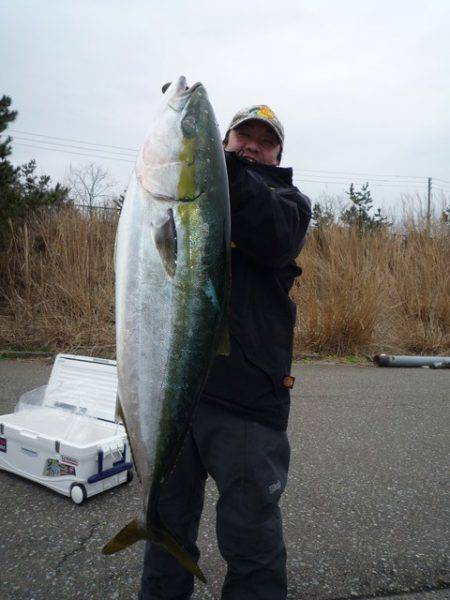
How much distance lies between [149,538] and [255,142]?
161 centimetres

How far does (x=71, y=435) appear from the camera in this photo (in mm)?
3330

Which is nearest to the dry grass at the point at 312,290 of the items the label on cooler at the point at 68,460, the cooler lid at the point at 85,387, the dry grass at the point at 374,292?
the dry grass at the point at 374,292

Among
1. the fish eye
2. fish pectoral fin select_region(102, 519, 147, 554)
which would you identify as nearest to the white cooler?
fish pectoral fin select_region(102, 519, 147, 554)

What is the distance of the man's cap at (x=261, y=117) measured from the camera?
2.03 metres

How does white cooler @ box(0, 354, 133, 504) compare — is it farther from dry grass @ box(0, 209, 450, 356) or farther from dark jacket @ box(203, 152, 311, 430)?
dry grass @ box(0, 209, 450, 356)

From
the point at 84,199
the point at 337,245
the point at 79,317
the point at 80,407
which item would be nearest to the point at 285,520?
the point at 80,407

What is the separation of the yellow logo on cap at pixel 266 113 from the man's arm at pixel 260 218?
45cm

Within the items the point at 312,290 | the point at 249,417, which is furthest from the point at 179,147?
the point at 312,290

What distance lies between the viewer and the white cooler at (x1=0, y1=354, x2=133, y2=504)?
9.65 ft

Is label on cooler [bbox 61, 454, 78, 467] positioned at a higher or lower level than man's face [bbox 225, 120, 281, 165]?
lower

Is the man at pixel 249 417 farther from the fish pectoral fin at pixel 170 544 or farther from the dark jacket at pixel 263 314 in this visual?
the fish pectoral fin at pixel 170 544

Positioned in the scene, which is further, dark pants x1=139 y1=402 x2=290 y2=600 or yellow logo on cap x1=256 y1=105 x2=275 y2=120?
yellow logo on cap x1=256 y1=105 x2=275 y2=120

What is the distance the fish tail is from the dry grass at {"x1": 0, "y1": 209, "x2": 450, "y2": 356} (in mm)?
5425

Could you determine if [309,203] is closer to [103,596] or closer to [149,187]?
[149,187]
